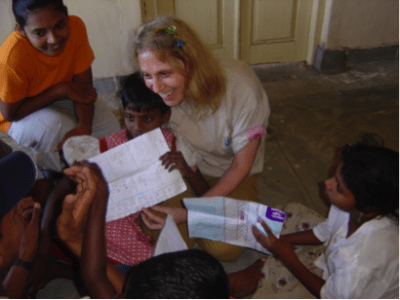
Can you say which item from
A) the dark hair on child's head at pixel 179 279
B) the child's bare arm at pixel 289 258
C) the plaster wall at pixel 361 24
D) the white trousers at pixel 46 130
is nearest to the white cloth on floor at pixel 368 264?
the child's bare arm at pixel 289 258

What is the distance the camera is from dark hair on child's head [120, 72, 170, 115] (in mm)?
1431

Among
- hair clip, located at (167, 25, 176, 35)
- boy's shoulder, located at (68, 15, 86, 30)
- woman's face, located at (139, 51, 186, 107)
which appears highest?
hair clip, located at (167, 25, 176, 35)

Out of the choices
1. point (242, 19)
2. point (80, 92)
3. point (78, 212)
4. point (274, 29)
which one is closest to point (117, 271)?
point (78, 212)

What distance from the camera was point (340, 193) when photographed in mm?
1113

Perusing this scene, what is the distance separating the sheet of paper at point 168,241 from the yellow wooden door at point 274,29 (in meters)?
2.49

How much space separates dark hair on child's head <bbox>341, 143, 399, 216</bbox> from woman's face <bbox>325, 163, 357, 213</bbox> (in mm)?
18

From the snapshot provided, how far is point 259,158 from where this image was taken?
1721mm

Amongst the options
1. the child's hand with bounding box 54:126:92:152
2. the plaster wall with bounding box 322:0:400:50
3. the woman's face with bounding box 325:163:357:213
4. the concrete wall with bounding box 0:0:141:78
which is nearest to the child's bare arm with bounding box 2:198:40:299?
the child's hand with bounding box 54:126:92:152

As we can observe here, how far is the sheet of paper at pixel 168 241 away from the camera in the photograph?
864 millimetres

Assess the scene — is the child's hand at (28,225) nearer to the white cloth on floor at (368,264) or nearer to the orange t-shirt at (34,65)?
the orange t-shirt at (34,65)

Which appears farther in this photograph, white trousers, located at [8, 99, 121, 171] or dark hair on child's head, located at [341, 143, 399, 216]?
white trousers, located at [8, 99, 121, 171]

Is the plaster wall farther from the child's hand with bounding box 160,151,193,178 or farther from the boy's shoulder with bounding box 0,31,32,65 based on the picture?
the boy's shoulder with bounding box 0,31,32,65

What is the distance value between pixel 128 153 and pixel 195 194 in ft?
1.52

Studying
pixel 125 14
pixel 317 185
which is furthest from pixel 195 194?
pixel 125 14
